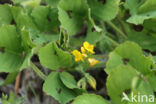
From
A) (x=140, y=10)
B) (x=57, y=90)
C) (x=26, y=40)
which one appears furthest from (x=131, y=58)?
(x=26, y=40)

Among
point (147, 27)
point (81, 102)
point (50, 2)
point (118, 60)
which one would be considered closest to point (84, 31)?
point (50, 2)

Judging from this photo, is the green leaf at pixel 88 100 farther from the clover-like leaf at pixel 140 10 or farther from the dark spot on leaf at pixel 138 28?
the dark spot on leaf at pixel 138 28

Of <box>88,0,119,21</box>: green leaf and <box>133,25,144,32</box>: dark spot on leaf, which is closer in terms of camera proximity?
<box>88,0,119,21</box>: green leaf

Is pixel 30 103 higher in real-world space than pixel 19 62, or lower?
lower

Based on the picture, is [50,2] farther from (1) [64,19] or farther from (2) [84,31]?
(2) [84,31]

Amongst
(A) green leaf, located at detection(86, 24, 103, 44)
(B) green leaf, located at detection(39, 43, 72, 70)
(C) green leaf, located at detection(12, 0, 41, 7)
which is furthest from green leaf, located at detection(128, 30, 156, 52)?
(C) green leaf, located at detection(12, 0, 41, 7)

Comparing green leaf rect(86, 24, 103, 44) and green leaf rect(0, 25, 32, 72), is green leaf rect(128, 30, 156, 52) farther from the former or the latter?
green leaf rect(0, 25, 32, 72)
